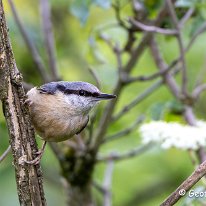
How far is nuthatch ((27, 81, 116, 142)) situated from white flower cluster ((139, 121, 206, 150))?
1.08 ft

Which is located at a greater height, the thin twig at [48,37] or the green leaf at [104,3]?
the thin twig at [48,37]

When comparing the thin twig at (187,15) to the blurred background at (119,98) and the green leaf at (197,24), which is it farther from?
the blurred background at (119,98)

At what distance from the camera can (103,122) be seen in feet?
15.5

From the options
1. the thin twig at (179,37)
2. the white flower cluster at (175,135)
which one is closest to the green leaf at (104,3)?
the thin twig at (179,37)

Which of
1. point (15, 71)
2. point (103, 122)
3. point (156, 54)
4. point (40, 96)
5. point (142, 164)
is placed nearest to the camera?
point (15, 71)

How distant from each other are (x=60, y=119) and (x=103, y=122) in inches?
30.1

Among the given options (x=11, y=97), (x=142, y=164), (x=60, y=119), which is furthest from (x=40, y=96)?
(x=142, y=164)

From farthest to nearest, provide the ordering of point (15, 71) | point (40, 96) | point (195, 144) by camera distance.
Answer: point (40, 96)
point (195, 144)
point (15, 71)

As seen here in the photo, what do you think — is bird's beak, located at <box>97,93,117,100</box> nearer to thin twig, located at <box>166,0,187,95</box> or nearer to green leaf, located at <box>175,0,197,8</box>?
thin twig, located at <box>166,0,187,95</box>

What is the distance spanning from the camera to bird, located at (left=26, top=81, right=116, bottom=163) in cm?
394

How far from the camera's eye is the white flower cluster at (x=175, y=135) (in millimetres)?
3738

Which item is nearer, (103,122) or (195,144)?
(195,144)

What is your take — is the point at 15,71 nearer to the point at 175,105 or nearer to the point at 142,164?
the point at 175,105

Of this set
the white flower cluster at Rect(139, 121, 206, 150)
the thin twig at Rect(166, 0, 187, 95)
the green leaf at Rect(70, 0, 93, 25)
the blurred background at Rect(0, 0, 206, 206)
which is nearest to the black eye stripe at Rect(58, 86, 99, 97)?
the white flower cluster at Rect(139, 121, 206, 150)
